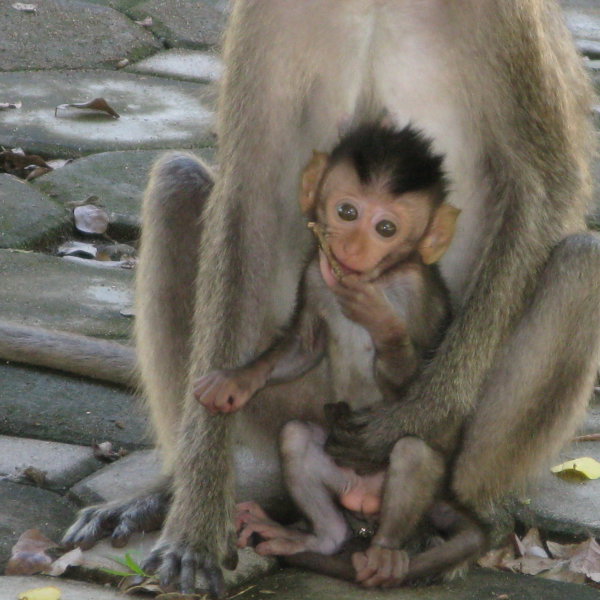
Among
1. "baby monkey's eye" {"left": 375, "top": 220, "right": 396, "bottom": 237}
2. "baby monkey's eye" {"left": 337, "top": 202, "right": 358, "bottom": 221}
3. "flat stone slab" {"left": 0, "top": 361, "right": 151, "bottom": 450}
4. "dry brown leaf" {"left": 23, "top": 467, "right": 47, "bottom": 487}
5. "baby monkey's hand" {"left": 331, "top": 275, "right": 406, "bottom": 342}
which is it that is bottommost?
"flat stone slab" {"left": 0, "top": 361, "right": 151, "bottom": 450}

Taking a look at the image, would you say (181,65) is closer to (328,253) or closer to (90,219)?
(90,219)

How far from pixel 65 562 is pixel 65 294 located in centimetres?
194

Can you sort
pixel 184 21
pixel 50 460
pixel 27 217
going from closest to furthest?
1. pixel 50 460
2. pixel 27 217
3. pixel 184 21

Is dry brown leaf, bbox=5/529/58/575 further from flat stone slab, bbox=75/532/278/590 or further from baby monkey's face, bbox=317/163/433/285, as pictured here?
baby monkey's face, bbox=317/163/433/285

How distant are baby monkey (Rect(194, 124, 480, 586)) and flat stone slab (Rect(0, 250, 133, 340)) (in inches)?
54.7

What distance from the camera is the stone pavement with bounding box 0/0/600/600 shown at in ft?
13.2

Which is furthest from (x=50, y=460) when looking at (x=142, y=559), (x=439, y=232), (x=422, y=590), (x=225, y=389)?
(x=439, y=232)

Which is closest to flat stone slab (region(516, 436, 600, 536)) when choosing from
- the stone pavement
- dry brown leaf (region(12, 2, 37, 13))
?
the stone pavement

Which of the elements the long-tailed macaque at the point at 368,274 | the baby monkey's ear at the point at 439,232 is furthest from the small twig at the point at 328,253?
the baby monkey's ear at the point at 439,232

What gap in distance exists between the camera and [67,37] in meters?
8.47

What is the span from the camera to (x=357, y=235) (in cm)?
381

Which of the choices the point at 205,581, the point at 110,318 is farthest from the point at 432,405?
the point at 110,318

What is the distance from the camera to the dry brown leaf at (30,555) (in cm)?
365

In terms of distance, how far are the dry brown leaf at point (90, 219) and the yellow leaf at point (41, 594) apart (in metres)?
2.72
